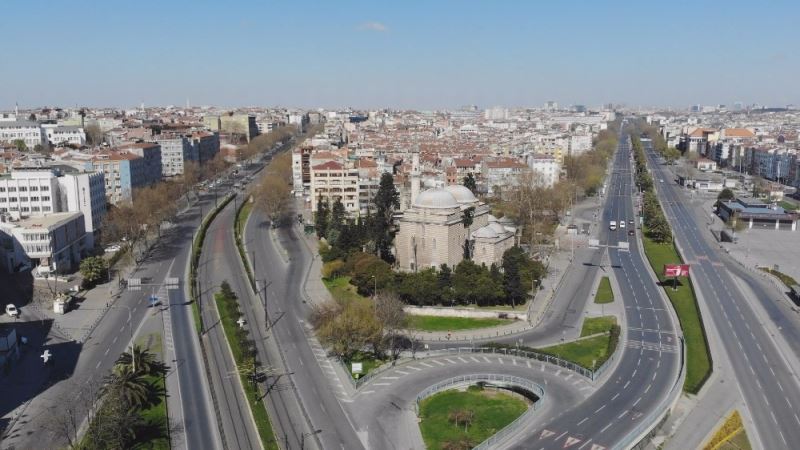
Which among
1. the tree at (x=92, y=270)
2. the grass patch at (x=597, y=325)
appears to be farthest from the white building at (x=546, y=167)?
the tree at (x=92, y=270)

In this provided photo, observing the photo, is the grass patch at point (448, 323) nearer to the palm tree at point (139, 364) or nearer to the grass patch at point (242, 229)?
the grass patch at point (242, 229)

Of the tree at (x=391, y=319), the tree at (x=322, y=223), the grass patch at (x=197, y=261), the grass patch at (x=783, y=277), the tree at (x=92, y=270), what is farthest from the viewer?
the tree at (x=322, y=223)

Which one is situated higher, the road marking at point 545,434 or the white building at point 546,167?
the white building at point 546,167

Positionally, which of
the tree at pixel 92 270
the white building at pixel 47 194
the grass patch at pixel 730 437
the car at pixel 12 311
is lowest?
the grass patch at pixel 730 437

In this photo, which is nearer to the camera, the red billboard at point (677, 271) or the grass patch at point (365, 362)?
the grass patch at point (365, 362)

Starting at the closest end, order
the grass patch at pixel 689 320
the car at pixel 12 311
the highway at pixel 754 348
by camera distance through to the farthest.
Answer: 1. the highway at pixel 754 348
2. the grass patch at pixel 689 320
3. the car at pixel 12 311

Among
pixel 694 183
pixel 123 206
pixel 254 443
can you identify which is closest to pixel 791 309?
pixel 254 443

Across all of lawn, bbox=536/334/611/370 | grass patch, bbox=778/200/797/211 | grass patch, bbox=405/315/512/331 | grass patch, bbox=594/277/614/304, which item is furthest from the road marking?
grass patch, bbox=778/200/797/211

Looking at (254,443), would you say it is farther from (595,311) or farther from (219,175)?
(219,175)
